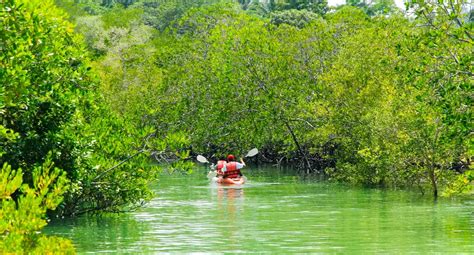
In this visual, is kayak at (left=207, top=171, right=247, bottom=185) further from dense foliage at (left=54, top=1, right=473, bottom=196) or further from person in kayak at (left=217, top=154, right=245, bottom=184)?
dense foliage at (left=54, top=1, right=473, bottom=196)

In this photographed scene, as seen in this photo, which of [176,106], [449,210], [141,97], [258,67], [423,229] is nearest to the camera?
[423,229]

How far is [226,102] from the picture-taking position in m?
44.2

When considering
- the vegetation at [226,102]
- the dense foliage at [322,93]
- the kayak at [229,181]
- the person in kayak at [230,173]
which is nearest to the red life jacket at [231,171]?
the person in kayak at [230,173]

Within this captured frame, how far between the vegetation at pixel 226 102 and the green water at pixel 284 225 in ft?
2.82

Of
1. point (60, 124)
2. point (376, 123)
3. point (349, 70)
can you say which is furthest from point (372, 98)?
point (60, 124)

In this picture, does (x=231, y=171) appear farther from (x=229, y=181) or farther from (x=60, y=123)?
(x=60, y=123)

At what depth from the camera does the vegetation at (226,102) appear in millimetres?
17922

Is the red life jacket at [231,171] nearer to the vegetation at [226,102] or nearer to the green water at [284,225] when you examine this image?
the green water at [284,225]

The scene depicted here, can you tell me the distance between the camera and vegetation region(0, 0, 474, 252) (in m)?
17.9

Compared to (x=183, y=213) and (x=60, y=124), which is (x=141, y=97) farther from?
(x=60, y=124)

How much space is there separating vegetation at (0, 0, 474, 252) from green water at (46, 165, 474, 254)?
0.86 m

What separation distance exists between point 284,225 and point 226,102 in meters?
21.5

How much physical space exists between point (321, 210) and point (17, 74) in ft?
43.3

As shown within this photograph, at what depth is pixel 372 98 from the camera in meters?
36.1
